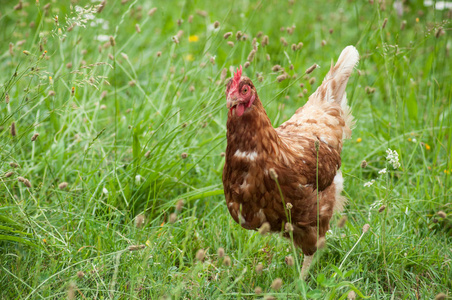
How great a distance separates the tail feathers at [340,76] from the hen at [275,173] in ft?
1.65

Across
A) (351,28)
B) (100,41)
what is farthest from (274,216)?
(351,28)

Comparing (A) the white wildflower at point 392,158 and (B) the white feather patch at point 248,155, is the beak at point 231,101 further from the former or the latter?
(A) the white wildflower at point 392,158

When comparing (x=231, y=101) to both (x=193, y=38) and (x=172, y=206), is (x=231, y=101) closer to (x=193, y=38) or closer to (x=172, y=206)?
(x=172, y=206)

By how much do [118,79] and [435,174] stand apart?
344cm

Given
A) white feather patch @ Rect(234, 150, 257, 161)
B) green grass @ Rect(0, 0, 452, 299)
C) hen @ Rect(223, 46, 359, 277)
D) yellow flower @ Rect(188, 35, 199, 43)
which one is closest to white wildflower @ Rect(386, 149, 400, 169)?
green grass @ Rect(0, 0, 452, 299)

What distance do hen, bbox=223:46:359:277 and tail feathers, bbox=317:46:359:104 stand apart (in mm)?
503

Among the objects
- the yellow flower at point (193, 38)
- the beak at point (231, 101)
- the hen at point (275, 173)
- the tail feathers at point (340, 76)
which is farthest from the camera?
the yellow flower at point (193, 38)

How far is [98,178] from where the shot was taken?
343 cm

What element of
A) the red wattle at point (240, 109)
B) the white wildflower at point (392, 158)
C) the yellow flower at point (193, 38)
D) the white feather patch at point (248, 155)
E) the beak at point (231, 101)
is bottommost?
the yellow flower at point (193, 38)

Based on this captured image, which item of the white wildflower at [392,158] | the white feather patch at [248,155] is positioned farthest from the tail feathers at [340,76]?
the white feather patch at [248,155]

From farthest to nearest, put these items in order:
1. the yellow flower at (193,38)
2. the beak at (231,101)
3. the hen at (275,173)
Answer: the yellow flower at (193,38) → the hen at (275,173) → the beak at (231,101)

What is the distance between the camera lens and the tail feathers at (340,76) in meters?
3.65

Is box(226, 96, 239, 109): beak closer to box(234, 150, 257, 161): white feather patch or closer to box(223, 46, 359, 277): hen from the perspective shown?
box(223, 46, 359, 277): hen

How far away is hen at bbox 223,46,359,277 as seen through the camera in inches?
102
